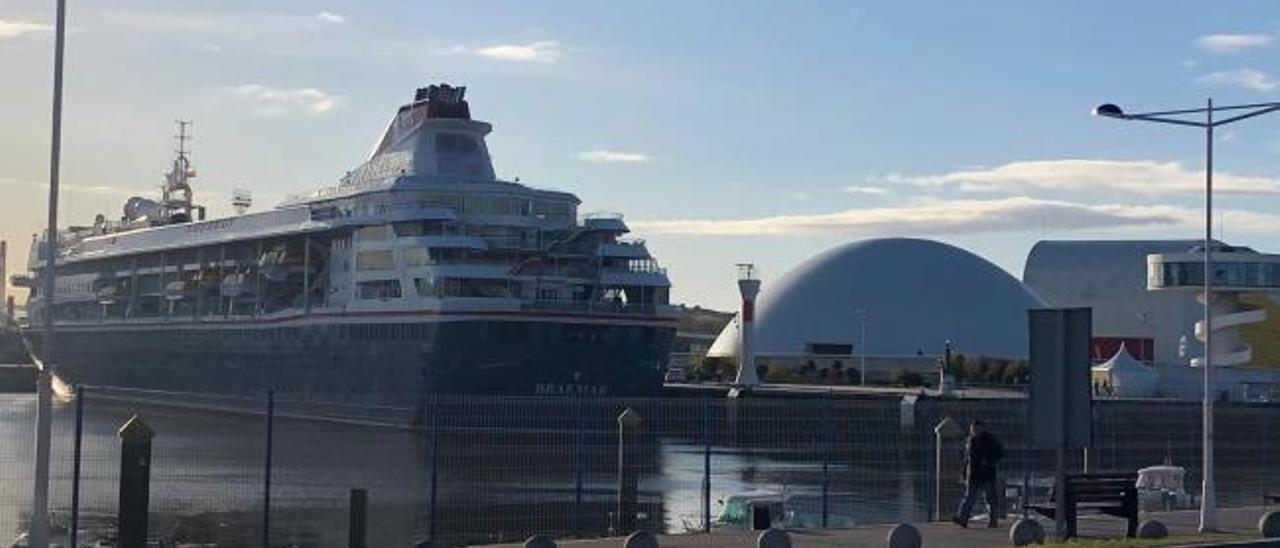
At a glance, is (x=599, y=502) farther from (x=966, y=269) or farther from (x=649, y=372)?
(x=966, y=269)

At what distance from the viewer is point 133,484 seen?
67.8ft

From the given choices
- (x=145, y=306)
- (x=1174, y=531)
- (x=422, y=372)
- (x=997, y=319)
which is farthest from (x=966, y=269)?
(x=1174, y=531)

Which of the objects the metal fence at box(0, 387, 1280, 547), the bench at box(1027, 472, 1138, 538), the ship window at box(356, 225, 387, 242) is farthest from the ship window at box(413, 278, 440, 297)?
the bench at box(1027, 472, 1138, 538)

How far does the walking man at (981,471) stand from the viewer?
26.0 m

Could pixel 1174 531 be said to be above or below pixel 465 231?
below

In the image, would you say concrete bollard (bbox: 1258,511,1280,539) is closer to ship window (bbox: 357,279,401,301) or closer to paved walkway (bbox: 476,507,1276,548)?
paved walkway (bbox: 476,507,1276,548)

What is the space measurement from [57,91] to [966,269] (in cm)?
12596

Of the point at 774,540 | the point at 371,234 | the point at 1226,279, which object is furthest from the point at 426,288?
the point at 774,540

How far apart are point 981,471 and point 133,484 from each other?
11.8 m

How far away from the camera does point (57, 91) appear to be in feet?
66.1

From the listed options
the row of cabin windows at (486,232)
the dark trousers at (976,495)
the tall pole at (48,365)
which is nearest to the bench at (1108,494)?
the dark trousers at (976,495)

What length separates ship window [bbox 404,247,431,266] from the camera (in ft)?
242

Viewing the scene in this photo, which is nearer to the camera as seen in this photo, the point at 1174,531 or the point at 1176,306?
the point at 1174,531

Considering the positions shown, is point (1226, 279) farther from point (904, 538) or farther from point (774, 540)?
point (774, 540)
